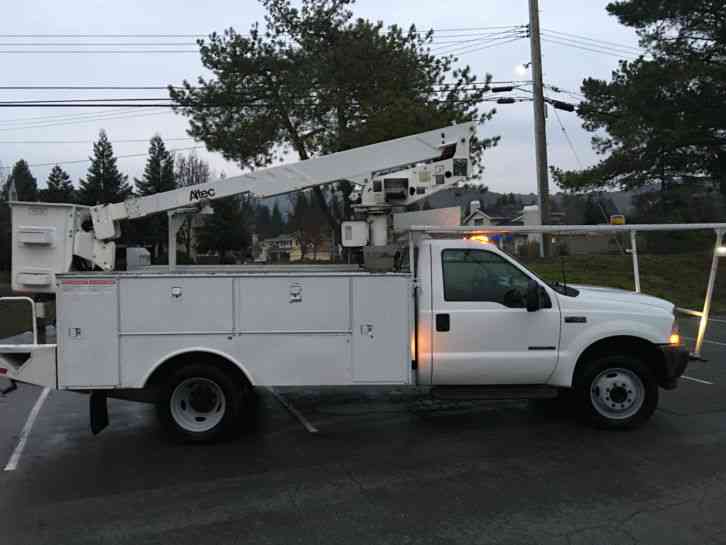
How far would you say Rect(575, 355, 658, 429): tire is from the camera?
6695mm

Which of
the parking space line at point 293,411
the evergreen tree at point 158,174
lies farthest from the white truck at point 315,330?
the evergreen tree at point 158,174

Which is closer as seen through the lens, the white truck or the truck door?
the white truck

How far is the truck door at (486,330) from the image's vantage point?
21.3 ft

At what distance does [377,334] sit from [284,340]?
0.90m

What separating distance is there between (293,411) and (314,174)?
2.83 m

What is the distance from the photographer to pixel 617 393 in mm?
6750

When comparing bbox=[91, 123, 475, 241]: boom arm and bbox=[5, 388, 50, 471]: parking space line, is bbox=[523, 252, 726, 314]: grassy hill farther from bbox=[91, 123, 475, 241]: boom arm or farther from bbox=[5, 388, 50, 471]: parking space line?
bbox=[5, 388, 50, 471]: parking space line

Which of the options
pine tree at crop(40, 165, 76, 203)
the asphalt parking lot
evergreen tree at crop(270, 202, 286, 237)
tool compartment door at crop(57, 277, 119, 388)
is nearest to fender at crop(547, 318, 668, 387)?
the asphalt parking lot

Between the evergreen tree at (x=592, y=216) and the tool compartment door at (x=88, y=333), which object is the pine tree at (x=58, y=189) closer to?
the evergreen tree at (x=592, y=216)

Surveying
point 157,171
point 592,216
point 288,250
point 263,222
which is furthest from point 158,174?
point 592,216

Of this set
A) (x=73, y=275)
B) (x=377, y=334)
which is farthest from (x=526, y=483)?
(x=73, y=275)

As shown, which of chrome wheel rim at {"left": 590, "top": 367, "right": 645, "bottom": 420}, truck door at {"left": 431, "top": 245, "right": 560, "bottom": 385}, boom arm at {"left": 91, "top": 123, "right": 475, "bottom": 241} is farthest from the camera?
boom arm at {"left": 91, "top": 123, "right": 475, "bottom": 241}

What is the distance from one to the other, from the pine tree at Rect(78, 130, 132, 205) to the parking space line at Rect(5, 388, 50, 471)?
4797 centimetres

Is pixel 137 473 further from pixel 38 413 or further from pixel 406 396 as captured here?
pixel 406 396
